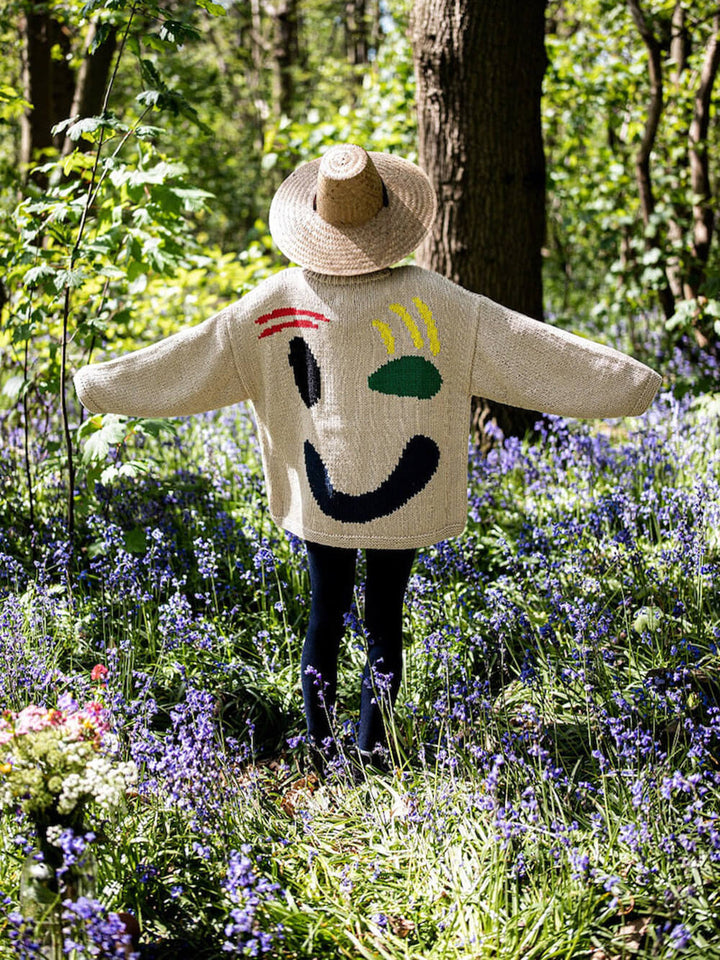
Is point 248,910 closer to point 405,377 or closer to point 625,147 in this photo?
point 405,377

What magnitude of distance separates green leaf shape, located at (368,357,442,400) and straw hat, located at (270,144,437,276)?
0.89 ft

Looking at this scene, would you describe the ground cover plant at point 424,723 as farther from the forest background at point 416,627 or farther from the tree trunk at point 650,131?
the tree trunk at point 650,131

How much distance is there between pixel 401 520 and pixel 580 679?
0.79 meters

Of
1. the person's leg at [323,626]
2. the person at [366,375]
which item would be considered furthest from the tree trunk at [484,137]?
the person's leg at [323,626]

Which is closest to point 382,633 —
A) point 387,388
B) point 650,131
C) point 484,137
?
point 387,388

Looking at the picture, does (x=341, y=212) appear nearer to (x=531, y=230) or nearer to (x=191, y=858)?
(x=191, y=858)

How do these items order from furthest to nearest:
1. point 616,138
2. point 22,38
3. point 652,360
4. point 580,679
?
1. point 616,138
2. point 22,38
3. point 652,360
4. point 580,679

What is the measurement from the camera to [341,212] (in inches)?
95.1

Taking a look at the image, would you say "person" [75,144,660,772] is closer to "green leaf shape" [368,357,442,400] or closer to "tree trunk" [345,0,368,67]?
"green leaf shape" [368,357,442,400]

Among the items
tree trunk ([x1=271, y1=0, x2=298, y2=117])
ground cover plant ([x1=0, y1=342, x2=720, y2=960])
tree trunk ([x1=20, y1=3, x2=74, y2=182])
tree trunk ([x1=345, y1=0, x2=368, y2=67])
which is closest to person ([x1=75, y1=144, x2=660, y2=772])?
ground cover plant ([x1=0, y1=342, x2=720, y2=960])

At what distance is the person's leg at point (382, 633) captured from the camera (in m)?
2.65

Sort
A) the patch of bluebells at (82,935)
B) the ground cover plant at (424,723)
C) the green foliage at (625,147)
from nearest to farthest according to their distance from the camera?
1. the patch of bluebells at (82,935)
2. the ground cover plant at (424,723)
3. the green foliage at (625,147)

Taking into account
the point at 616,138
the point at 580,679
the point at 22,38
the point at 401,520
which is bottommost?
the point at 580,679

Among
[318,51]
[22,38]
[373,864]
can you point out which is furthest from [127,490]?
[318,51]
